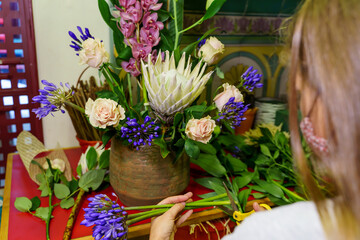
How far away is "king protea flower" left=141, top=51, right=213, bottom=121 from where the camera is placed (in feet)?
2.36

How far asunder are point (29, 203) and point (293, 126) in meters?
0.71

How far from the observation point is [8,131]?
1285 mm

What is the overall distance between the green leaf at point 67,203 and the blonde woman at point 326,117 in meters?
0.53

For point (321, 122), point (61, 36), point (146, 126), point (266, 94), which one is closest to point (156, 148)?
point (146, 126)

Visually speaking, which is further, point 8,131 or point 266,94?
point 266,94

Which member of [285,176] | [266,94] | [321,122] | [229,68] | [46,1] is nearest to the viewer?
[321,122]

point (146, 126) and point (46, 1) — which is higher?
point (46, 1)

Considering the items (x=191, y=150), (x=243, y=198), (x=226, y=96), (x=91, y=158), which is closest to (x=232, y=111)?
(x=226, y=96)

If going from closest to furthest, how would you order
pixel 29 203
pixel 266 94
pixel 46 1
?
pixel 29 203 < pixel 46 1 < pixel 266 94

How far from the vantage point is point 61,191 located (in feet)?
3.02

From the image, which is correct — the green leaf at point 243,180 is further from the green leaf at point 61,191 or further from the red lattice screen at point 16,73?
the red lattice screen at point 16,73

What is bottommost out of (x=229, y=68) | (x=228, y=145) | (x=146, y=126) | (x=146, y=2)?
(x=228, y=145)

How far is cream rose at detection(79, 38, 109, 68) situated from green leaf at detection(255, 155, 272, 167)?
61 centimetres

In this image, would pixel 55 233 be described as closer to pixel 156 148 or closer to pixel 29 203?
pixel 29 203
